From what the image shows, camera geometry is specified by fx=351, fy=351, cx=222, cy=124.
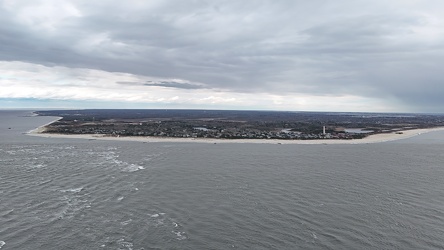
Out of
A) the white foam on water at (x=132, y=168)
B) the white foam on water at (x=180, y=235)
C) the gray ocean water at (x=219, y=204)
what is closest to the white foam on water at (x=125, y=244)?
the gray ocean water at (x=219, y=204)

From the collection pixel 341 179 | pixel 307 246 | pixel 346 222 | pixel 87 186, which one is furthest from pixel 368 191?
pixel 87 186

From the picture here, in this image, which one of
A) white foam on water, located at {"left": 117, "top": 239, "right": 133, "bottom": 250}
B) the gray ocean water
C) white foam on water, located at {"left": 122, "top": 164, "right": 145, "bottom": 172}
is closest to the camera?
white foam on water, located at {"left": 117, "top": 239, "right": 133, "bottom": 250}

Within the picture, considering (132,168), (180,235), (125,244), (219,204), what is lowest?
(125,244)

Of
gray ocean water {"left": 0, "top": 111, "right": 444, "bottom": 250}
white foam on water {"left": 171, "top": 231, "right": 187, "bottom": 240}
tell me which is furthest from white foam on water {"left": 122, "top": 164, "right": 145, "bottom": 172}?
white foam on water {"left": 171, "top": 231, "right": 187, "bottom": 240}

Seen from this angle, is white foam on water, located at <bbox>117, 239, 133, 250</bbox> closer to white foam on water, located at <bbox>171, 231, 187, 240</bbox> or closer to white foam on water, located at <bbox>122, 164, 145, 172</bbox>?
white foam on water, located at <bbox>171, 231, 187, 240</bbox>

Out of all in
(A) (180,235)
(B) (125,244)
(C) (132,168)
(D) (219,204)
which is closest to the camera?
(B) (125,244)

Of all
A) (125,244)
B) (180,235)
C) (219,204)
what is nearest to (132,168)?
(219,204)

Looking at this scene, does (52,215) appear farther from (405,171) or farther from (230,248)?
(405,171)

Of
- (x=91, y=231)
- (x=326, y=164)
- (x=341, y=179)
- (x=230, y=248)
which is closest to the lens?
(x=230, y=248)

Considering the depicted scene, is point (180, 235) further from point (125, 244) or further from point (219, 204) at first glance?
point (219, 204)
